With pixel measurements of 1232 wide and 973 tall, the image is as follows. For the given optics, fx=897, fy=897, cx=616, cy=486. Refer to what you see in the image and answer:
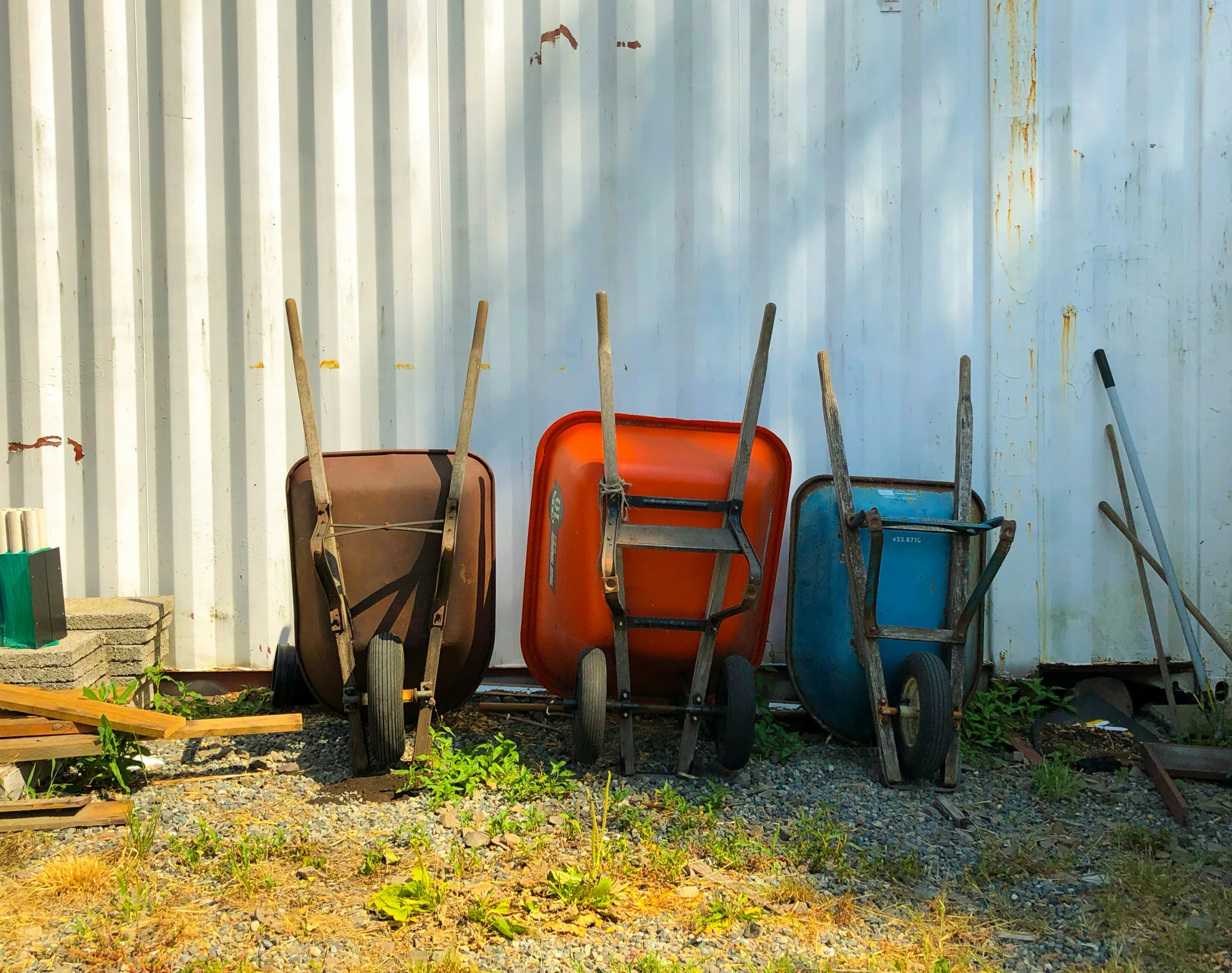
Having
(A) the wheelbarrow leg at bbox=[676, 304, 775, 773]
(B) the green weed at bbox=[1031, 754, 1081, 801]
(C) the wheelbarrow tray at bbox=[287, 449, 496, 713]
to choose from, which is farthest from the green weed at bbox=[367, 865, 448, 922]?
(B) the green weed at bbox=[1031, 754, 1081, 801]

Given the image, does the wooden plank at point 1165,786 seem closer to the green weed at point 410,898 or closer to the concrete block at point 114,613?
the green weed at point 410,898

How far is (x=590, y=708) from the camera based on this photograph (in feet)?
11.0

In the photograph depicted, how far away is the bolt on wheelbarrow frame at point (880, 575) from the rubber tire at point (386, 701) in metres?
1.86

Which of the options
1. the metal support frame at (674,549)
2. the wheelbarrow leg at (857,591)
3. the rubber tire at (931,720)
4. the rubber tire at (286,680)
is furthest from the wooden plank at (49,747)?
the rubber tire at (931,720)

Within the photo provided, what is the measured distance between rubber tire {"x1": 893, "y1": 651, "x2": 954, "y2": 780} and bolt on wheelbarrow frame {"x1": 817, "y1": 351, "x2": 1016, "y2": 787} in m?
0.06

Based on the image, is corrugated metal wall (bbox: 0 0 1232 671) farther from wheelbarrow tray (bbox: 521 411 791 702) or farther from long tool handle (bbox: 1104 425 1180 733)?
wheelbarrow tray (bbox: 521 411 791 702)

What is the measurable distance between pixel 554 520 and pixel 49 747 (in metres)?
2.02

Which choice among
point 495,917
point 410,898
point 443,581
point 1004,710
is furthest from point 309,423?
point 1004,710

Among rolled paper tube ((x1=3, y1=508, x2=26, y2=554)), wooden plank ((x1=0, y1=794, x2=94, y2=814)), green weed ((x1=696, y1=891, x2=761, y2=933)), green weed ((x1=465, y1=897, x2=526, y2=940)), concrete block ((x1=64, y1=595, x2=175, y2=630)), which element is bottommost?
green weed ((x1=696, y1=891, x2=761, y2=933))

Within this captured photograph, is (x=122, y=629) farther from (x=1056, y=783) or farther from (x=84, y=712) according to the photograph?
(x=1056, y=783)

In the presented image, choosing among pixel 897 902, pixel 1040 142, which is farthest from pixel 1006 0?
pixel 897 902

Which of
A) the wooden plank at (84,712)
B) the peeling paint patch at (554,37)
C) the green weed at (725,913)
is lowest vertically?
the green weed at (725,913)

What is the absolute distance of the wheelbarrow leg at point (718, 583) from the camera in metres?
3.49

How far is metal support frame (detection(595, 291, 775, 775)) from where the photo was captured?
3.42 m
